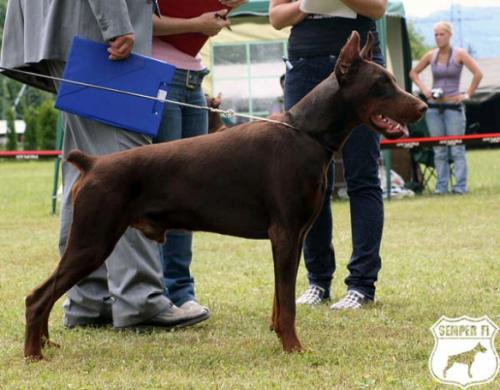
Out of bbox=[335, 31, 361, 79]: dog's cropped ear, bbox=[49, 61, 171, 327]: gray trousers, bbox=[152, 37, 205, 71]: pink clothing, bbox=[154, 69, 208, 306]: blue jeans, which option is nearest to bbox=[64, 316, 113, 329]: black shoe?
bbox=[49, 61, 171, 327]: gray trousers

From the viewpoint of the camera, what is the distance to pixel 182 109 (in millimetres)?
5414

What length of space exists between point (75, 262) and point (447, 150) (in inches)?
415

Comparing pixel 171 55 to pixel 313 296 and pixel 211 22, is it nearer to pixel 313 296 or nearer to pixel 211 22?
pixel 211 22

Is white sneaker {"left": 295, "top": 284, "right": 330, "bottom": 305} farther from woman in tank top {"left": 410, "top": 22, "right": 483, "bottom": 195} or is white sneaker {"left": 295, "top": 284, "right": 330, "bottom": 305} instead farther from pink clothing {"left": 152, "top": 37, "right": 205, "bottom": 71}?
woman in tank top {"left": 410, "top": 22, "right": 483, "bottom": 195}

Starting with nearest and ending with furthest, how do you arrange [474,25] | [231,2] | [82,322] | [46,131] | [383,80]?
1. [383,80]
2. [231,2]
3. [82,322]
4. [46,131]
5. [474,25]

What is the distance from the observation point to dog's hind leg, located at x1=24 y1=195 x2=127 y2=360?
4.42m

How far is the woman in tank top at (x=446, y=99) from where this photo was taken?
1408 centimetres

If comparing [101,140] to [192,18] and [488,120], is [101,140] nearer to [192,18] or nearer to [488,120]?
[192,18]

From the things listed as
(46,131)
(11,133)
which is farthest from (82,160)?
(46,131)

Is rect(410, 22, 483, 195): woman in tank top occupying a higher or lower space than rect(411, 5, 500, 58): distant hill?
higher

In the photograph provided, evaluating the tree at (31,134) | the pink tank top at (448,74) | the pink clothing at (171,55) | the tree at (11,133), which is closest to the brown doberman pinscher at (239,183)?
the pink clothing at (171,55)

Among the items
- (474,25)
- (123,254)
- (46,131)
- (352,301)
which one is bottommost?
(46,131)

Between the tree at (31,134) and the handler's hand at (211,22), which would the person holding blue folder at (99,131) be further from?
the tree at (31,134)

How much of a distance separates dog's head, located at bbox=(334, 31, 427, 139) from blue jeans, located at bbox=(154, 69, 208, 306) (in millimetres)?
1032
